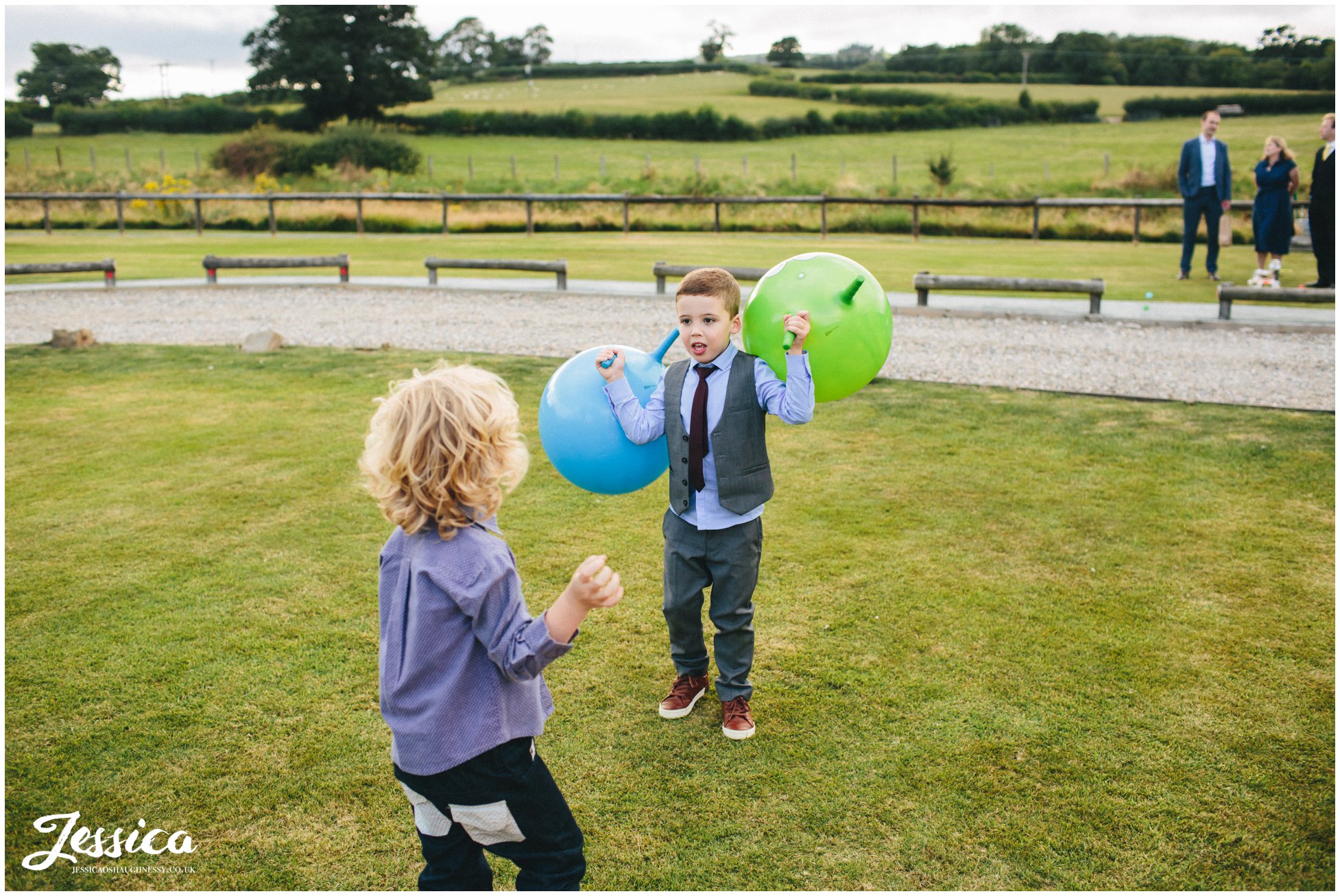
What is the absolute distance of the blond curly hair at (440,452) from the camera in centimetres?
217

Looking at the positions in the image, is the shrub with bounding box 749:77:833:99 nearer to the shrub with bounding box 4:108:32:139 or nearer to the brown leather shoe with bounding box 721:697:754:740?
the shrub with bounding box 4:108:32:139

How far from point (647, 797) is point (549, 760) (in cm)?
43

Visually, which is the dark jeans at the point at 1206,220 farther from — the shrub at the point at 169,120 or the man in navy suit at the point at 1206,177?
the shrub at the point at 169,120

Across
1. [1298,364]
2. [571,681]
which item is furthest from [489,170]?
[571,681]

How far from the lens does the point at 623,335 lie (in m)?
11.7

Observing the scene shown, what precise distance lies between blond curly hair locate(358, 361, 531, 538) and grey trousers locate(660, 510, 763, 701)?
1.40 m

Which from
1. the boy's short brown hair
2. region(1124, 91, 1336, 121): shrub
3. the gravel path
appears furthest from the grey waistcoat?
region(1124, 91, 1336, 121): shrub

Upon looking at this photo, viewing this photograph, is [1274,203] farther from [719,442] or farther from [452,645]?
[452,645]

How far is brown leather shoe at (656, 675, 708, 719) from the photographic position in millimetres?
3785

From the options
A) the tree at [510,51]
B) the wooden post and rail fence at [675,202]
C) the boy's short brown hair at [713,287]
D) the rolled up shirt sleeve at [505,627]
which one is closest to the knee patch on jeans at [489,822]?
the rolled up shirt sleeve at [505,627]

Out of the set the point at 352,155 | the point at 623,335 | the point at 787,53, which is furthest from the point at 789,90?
the point at 623,335

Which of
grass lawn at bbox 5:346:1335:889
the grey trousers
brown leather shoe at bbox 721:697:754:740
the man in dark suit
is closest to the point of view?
grass lawn at bbox 5:346:1335:889

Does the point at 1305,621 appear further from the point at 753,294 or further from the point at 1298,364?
the point at 1298,364
